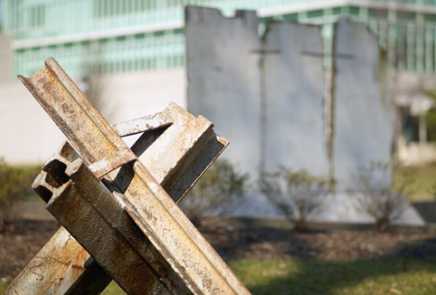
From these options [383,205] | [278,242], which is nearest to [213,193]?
[278,242]

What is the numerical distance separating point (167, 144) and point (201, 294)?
0.80 meters

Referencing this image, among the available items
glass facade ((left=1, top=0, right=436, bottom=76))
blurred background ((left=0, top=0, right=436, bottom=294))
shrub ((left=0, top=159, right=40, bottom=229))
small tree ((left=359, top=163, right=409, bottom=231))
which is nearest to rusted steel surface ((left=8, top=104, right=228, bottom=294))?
blurred background ((left=0, top=0, right=436, bottom=294))

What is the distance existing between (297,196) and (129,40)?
44.3 metres

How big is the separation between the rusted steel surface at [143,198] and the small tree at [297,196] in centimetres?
842

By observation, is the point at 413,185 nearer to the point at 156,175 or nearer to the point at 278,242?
the point at 278,242

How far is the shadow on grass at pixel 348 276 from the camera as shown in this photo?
26.9 feet

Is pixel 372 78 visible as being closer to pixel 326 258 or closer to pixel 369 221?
pixel 369 221

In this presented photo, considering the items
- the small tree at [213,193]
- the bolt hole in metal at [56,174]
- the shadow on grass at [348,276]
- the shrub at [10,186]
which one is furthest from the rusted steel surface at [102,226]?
the small tree at [213,193]

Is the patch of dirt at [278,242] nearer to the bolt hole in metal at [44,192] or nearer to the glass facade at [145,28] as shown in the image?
the bolt hole in metal at [44,192]

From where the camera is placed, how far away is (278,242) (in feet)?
35.7

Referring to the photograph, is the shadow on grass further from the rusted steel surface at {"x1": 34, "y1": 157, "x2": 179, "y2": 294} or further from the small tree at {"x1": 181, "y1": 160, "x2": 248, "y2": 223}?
the rusted steel surface at {"x1": 34, "y1": 157, "x2": 179, "y2": 294}

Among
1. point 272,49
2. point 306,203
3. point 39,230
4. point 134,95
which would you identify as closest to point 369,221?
point 306,203

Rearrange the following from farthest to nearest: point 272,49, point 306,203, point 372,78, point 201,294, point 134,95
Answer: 1. point 134,95
2. point 372,78
3. point 272,49
4. point 306,203
5. point 201,294

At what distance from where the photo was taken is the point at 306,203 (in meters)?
12.2
